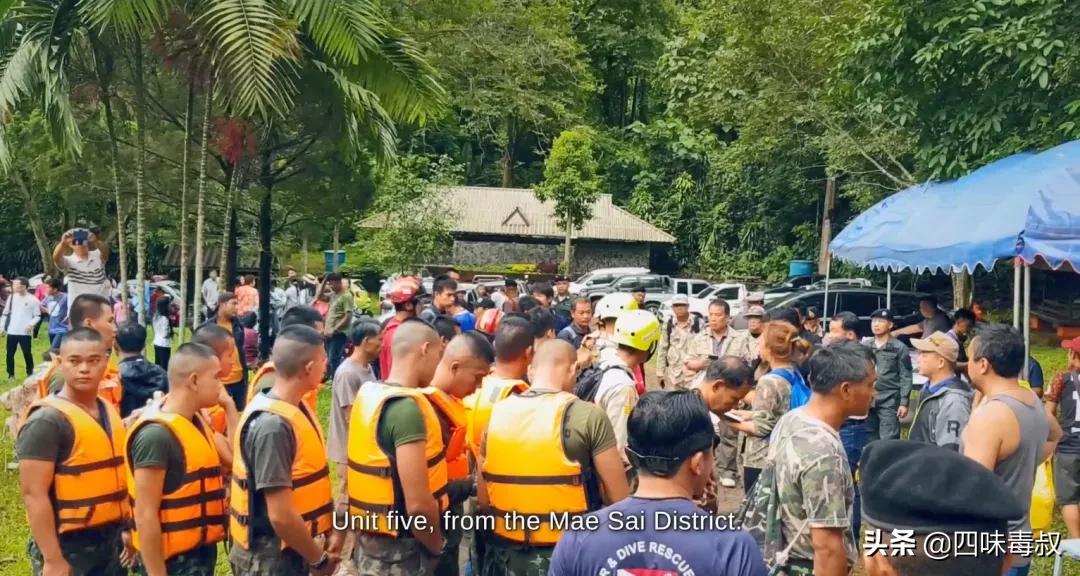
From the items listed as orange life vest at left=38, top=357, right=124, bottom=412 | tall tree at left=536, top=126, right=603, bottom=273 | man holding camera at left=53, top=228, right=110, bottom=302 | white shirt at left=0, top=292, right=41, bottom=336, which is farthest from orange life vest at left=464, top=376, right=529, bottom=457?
tall tree at left=536, top=126, right=603, bottom=273

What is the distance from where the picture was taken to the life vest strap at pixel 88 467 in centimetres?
433

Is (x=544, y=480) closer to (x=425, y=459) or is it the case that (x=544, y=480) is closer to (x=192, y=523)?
(x=425, y=459)

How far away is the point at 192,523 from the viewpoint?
4195 millimetres

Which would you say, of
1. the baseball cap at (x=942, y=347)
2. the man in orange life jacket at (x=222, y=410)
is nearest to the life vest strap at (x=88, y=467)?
the man in orange life jacket at (x=222, y=410)

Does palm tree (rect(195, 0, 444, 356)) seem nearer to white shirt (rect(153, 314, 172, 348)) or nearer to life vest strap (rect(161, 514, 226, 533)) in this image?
white shirt (rect(153, 314, 172, 348))

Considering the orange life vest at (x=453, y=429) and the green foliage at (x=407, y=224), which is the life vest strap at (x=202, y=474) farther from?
the green foliage at (x=407, y=224)

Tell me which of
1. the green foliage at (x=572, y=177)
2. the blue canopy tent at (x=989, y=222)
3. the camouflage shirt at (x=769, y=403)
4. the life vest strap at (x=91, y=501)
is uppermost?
the green foliage at (x=572, y=177)

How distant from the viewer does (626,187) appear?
145 feet

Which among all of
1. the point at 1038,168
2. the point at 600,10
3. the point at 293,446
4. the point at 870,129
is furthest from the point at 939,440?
the point at 600,10

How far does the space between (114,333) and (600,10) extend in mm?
41740

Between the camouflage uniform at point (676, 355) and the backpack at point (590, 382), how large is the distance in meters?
4.25

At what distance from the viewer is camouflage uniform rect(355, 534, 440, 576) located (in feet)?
14.0

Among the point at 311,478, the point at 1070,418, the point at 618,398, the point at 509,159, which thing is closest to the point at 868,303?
the point at 1070,418

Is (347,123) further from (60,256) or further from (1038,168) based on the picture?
(1038,168)
